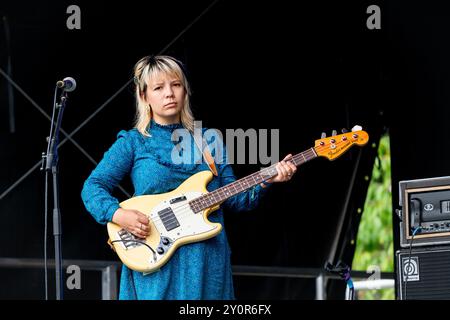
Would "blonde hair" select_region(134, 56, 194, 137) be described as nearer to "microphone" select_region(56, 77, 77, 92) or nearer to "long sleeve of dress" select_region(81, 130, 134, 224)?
"long sleeve of dress" select_region(81, 130, 134, 224)

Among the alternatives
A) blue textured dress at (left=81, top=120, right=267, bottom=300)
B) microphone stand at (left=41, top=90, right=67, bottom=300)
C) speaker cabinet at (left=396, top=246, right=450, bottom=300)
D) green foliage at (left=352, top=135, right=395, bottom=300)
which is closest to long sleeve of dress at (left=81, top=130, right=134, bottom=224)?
blue textured dress at (left=81, top=120, right=267, bottom=300)

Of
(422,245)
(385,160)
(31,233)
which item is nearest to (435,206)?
(422,245)

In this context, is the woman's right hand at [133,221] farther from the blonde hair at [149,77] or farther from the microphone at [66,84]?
A: the microphone at [66,84]

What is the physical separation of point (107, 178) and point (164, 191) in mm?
260

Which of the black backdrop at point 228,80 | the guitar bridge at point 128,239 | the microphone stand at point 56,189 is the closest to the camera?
the microphone stand at point 56,189

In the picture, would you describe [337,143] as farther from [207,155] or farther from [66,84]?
[66,84]

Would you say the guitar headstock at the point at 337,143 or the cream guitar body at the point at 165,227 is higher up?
the guitar headstock at the point at 337,143

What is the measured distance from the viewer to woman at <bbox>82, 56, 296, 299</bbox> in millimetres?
4438

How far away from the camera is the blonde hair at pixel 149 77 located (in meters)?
4.62

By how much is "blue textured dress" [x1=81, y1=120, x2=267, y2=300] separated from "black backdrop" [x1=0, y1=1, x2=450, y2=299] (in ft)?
5.02

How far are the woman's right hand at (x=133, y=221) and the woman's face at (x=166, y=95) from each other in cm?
44

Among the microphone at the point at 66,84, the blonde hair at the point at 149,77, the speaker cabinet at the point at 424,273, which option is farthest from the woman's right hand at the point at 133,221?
the speaker cabinet at the point at 424,273

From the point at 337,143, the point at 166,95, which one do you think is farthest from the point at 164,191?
the point at 337,143
